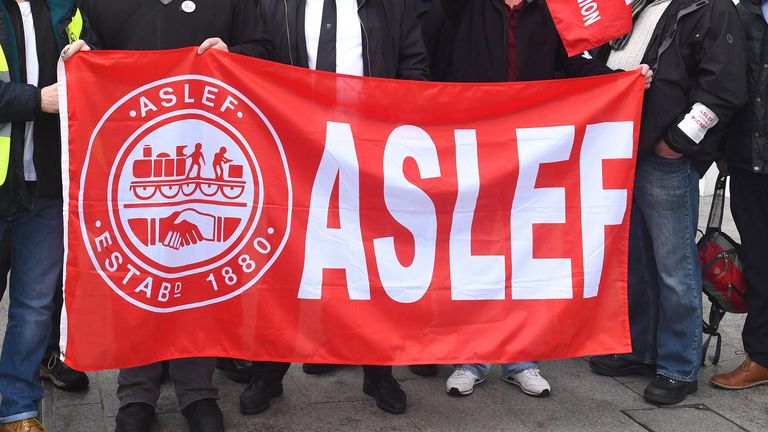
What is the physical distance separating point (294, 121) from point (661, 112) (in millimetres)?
1663

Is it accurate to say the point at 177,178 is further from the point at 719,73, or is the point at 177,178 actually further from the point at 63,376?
the point at 719,73

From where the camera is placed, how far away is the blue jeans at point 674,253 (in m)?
4.42

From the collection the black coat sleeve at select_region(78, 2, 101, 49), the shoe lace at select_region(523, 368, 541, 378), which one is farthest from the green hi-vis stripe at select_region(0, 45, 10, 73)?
the shoe lace at select_region(523, 368, 541, 378)

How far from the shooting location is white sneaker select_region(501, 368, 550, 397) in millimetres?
4441

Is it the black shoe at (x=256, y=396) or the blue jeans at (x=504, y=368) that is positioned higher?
the blue jeans at (x=504, y=368)

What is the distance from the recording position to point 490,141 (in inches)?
158

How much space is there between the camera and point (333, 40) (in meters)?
4.16

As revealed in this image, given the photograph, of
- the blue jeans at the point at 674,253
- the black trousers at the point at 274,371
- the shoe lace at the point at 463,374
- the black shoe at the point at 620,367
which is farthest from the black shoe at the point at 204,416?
the blue jeans at the point at 674,253

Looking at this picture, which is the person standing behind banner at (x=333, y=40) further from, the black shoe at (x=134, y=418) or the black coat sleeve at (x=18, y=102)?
the black coat sleeve at (x=18, y=102)

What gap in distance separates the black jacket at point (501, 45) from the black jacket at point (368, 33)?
0.32 meters

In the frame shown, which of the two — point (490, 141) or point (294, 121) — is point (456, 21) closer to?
point (490, 141)

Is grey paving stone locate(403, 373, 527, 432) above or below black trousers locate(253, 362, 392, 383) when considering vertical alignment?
below

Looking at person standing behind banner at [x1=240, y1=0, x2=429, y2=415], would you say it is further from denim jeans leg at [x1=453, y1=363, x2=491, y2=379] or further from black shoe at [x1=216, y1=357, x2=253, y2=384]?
denim jeans leg at [x1=453, y1=363, x2=491, y2=379]

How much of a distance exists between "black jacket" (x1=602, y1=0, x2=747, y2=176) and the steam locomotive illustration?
1894 mm
